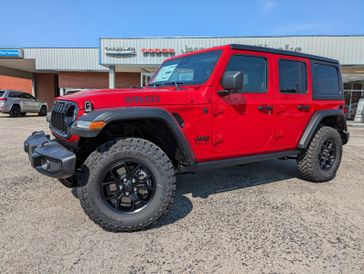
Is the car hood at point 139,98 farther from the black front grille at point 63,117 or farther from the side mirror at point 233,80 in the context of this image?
the side mirror at point 233,80

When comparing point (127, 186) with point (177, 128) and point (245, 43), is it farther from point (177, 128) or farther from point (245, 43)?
point (245, 43)

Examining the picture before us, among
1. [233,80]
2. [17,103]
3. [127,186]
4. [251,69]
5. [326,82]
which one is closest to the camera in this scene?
[127,186]

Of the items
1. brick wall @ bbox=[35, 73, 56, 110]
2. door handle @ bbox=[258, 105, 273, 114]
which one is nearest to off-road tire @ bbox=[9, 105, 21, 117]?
brick wall @ bbox=[35, 73, 56, 110]

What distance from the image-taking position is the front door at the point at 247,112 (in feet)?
10.2

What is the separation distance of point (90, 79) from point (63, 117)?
2216 centimetres

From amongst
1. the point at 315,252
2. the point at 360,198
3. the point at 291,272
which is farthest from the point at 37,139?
the point at 360,198

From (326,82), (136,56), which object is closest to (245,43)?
(136,56)

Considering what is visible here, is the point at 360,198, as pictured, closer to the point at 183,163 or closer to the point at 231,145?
the point at 231,145

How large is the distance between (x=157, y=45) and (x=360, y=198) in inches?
578

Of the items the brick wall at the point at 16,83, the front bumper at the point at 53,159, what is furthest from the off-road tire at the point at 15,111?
the front bumper at the point at 53,159

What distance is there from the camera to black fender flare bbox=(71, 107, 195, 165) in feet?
7.93

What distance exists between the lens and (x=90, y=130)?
240 cm

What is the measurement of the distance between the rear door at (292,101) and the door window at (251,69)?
295 mm

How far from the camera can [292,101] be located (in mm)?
3771
